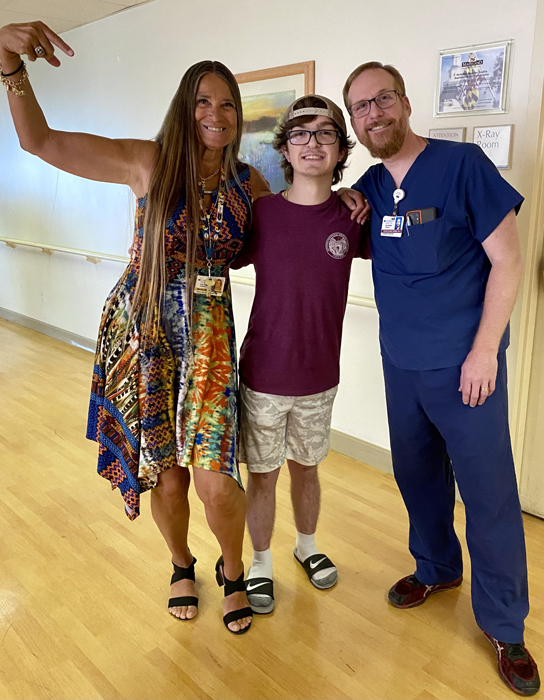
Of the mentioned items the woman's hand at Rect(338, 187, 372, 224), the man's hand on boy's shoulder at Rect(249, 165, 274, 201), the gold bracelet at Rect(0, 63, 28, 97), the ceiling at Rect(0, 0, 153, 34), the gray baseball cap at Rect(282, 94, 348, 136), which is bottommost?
the woman's hand at Rect(338, 187, 372, 224)

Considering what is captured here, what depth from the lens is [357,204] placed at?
1.81 meters

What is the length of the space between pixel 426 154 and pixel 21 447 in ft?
8.70

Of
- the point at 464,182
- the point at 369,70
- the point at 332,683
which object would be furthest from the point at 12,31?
the point at 332,683

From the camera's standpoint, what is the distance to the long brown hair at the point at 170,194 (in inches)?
67.4

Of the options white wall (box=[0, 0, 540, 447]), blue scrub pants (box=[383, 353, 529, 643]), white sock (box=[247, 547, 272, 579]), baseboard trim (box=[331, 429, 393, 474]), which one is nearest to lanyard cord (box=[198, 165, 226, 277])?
blue scrub pants (box=[383, 353, 529, 643])

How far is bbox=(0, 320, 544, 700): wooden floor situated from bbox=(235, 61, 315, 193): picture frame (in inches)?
67.2

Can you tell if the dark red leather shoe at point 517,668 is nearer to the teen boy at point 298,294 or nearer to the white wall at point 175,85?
the teen boy at point 298,294

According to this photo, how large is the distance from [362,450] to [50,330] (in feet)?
12.2

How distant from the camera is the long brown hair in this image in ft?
5.62

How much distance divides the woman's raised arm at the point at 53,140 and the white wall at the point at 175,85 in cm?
69

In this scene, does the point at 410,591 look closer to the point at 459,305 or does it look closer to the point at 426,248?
the point at 459,305

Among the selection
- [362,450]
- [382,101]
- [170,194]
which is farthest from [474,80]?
[362,450]

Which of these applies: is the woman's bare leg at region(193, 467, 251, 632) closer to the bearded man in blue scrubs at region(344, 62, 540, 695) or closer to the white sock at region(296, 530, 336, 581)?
the white sock at region(296, 530, 336, 581)

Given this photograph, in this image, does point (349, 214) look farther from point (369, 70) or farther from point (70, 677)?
point (70, 677)
